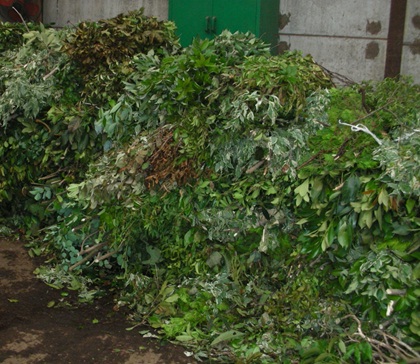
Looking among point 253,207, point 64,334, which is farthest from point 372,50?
point 64,334

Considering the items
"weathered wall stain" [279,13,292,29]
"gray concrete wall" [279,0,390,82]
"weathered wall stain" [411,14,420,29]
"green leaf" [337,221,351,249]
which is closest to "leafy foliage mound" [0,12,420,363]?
"green leaf" [337,221,351,249]

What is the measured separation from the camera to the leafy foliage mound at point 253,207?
352cm

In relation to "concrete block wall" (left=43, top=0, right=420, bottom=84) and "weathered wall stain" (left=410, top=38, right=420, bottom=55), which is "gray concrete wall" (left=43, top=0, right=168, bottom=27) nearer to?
"concrete block wall" (left=43, top=0, right=420, bottom=84)

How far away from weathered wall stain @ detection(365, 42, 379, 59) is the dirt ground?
5.07 metres

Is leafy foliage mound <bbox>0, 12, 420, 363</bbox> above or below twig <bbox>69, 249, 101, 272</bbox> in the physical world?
above

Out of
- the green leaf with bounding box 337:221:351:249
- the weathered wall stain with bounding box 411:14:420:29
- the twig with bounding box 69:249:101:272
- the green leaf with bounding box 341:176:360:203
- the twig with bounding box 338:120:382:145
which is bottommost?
the twig with bounding box 69:249:101:272

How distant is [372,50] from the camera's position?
830 cm

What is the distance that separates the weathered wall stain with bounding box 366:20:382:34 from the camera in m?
A: 8.20

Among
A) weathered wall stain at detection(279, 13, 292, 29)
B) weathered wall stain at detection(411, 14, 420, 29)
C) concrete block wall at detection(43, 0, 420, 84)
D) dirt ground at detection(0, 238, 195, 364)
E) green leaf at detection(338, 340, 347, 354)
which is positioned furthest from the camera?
weathered wall stain at detection(279, 13, 292, 29)

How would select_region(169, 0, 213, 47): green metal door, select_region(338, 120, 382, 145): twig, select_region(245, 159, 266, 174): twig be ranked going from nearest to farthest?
select_region(338, 120, 382, 145): twig, select_region(245, 159, 266, 174): twig, select_region(169, 0, 213, 47): green metal door

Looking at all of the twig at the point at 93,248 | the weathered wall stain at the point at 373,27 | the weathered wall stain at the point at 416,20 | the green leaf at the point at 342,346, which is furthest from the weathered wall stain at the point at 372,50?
the green leaf at the point at 342,346

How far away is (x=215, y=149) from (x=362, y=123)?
0.94 m

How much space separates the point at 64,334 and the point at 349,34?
572cm

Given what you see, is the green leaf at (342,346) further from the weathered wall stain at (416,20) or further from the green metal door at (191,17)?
the green metal door at (191,17)
